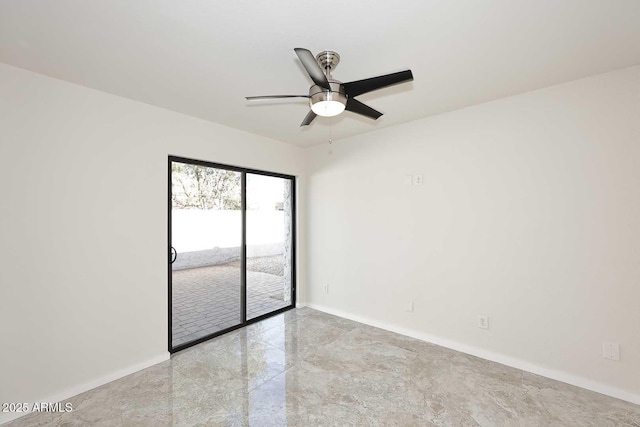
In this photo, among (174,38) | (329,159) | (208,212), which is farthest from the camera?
(329,159)

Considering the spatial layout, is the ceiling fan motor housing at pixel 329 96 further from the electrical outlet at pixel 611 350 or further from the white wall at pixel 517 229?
the electrical outlet at pixel 611 350

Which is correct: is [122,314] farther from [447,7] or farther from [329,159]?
→ [447,7]

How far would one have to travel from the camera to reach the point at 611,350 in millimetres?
2295

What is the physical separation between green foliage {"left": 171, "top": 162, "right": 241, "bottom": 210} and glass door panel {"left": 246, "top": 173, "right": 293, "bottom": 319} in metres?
0.24

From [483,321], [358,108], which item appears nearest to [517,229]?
[483,321]

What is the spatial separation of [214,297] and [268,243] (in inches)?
39.9

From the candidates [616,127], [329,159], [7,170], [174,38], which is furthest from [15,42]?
[616,127]

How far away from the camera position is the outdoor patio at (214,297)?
10.9 ft

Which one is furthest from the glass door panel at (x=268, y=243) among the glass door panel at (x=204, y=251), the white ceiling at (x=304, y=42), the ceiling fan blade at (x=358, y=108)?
the ceiling fan blade at (x=358, y=108)

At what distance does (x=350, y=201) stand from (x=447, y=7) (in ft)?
8.71

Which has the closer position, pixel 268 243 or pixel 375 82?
pixel 375 82

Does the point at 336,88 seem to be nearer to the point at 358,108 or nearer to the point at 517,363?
the point at 358,108

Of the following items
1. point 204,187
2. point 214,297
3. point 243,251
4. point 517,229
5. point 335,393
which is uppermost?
point 204,187

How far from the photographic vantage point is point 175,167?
3.15 m
